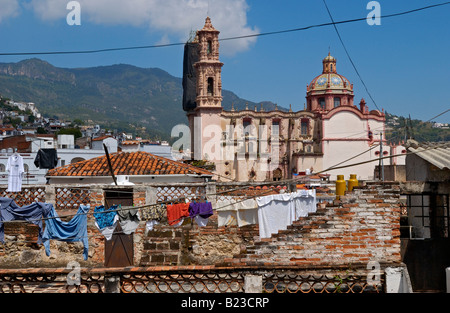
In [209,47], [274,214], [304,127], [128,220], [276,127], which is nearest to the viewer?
[274,214]

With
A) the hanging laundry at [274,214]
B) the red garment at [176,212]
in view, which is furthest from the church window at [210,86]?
the hanging laundry at [274,214]

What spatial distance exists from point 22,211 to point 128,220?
2.72 meters

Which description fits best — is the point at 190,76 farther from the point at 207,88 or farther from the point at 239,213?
the point at 239,213

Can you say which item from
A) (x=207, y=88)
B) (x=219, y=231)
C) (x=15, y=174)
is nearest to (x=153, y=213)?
(x=219, y=231)

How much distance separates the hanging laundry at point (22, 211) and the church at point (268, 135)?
157 ft

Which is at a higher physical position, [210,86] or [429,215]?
[210,86]

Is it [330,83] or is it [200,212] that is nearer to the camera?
[200,212]

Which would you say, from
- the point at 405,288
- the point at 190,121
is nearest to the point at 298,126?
the point at 190,121

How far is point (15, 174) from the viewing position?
14.8 m

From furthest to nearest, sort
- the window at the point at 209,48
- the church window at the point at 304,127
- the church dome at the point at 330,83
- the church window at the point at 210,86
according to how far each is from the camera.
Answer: the church dome at the point at 330,83 < the church window at the point at 304,127 < the church window at the point at 210,86 < the window at the point at 209,48

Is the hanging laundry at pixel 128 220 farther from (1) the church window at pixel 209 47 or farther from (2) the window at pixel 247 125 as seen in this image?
(2) the window at pixel 247 125

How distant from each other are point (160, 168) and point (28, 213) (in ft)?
18.5

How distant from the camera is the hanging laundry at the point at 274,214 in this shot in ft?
39.1
